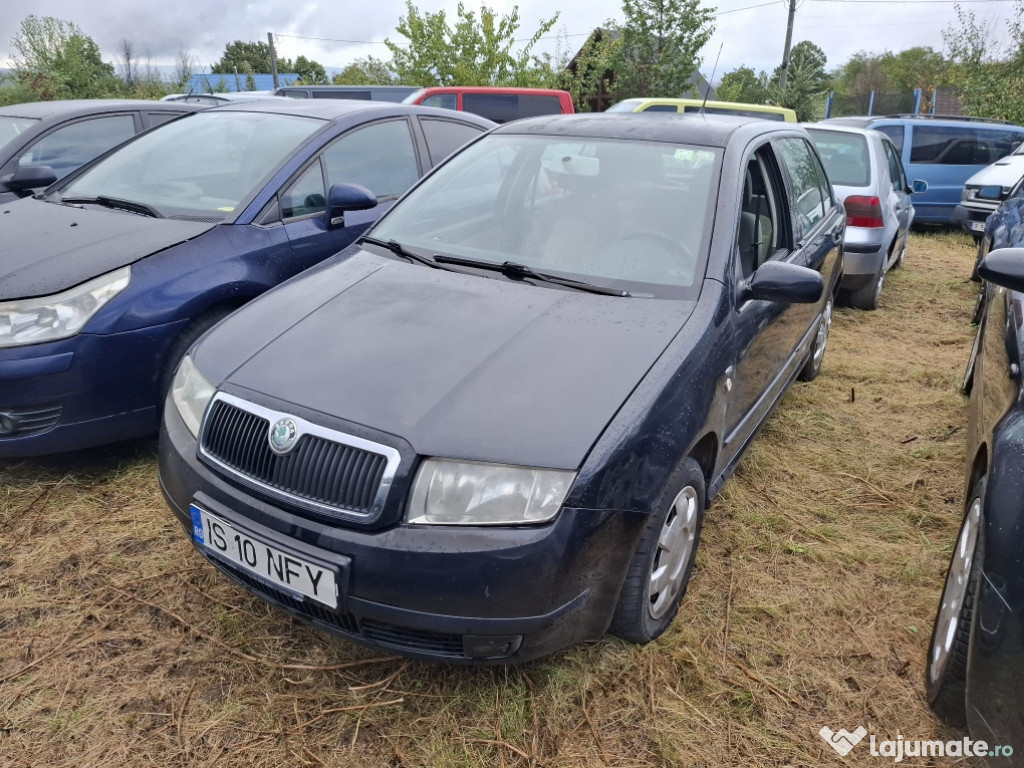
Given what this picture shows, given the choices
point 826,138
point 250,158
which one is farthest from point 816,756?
point 826,138

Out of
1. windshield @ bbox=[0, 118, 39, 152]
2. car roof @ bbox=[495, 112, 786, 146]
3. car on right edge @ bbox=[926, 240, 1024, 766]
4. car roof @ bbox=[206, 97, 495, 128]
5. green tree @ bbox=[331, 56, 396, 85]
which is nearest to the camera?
car on right edge @ bbox=[926, 240, 1024, 766]

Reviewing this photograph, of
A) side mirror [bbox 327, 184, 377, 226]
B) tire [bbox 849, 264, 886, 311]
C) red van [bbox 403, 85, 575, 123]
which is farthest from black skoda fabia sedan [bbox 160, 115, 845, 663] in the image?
red van [bbox 403, 85, 575, 123]

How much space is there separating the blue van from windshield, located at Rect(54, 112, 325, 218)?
389 inches

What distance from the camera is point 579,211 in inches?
115

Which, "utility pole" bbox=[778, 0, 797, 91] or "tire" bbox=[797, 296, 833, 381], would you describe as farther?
"utility pole" bbox=[778, 0, 797, 91]

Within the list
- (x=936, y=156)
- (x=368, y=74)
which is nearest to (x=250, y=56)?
(x=368, y=74)

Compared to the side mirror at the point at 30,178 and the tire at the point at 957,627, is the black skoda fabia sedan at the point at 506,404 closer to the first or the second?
the tire at the point at 957,627

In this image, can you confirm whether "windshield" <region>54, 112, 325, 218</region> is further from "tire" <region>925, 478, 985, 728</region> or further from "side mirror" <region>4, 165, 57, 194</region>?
"tire" <region>925, 478, 985, 728</region>

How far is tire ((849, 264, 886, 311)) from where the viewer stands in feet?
21.3

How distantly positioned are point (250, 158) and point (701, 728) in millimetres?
3563

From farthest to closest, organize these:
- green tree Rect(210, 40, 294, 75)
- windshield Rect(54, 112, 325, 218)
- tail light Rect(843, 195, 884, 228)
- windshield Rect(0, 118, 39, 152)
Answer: green tree Rect(210, 40, 294, 75)
tail light Rect(843, 195, 884, 228)
windshield Rect(0, 118, 39, 152)
windshield Rect(54, 112, 325, 218)

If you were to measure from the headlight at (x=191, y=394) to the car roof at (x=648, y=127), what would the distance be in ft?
6.14

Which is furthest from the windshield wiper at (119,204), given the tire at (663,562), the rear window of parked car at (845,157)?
the rear window of parked car at (845,157)

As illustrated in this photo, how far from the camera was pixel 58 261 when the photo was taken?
317 centimetres
